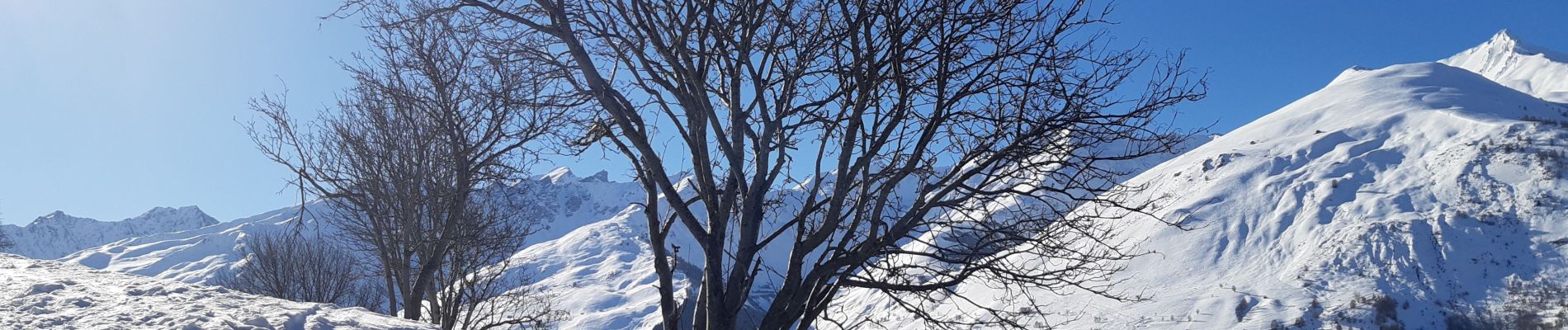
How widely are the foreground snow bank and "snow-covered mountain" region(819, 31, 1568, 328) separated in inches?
1451

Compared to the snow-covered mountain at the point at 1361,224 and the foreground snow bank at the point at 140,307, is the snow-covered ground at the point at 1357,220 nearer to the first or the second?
the snow-covered mountain at the point at 1361,224

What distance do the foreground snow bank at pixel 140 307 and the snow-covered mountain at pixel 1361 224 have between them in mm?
36846

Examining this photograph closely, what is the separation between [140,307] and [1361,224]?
68.3 m

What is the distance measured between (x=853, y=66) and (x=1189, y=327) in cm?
4543

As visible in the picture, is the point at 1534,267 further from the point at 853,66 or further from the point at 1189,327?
the point at 853,66

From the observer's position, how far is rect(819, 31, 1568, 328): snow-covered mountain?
46844mm

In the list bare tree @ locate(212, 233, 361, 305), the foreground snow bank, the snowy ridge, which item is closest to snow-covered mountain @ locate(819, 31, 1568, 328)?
bare tree @ locate(212, 233, 361, 305)

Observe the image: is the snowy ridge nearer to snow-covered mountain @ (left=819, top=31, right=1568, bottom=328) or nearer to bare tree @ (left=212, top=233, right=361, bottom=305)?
snow-covered mountain @ (left=819, top=31, right=1568, bottom=328)

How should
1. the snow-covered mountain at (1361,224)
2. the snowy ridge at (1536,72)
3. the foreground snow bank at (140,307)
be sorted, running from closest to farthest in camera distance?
the foreground snow bank at (140,307), the snow-covered mountain at (1361,224), the snowy ridge at (1536,72)

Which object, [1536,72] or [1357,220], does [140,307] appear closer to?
[1357,220]

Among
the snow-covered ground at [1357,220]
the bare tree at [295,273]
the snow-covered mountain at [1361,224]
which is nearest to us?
the bare tree at [295,273]

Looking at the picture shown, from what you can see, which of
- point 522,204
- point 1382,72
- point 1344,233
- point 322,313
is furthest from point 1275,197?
point 322,313

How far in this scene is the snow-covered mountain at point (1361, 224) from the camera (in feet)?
154

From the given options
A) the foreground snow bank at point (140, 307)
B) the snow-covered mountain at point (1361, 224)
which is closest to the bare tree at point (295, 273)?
the foreground snow bank at point (140, 307)
